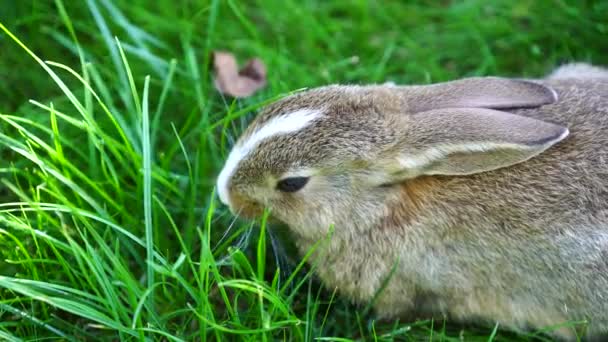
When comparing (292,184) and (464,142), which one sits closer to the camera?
(464,142)

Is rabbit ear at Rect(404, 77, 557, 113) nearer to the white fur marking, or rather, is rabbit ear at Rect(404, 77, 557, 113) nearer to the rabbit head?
the rabbit head

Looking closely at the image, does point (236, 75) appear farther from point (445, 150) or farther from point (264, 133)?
point (445, 150)

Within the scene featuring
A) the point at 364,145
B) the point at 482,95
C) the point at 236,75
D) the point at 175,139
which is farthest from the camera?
the point at 236,75

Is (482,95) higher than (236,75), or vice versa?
(482,95)

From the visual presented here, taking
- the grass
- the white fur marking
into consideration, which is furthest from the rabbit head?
the grass

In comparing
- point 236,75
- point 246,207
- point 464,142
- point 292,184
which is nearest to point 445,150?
point 464,142

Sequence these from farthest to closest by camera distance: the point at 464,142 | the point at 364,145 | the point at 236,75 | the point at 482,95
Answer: the point at 236,75, the point at 482,95, the point at 364,145, the point at 464,142

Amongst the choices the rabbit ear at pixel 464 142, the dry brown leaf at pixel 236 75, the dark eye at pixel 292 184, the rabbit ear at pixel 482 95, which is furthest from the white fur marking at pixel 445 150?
the dry brown leaf at pixel 236 75

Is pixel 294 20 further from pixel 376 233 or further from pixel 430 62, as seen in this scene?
pixel 376 233

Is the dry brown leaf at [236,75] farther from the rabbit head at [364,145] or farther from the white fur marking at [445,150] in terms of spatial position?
the white fur marking at [445,150]
